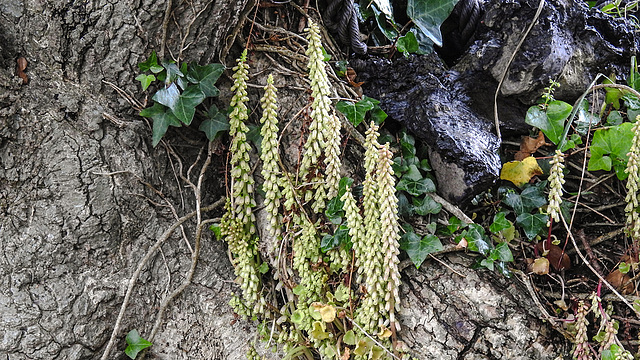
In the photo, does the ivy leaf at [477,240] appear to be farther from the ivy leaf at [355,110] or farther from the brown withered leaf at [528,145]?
the ivy leaf at [355,110]

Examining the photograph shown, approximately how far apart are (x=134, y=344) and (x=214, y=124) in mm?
821

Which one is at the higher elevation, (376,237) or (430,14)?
(430,14)

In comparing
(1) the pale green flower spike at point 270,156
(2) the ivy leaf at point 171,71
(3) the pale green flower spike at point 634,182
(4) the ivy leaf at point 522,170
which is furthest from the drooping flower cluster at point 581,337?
(2) the ivy leaf at point 171,71

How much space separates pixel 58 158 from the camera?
1437 millimetres

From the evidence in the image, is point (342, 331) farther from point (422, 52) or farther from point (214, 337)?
point (422, 52)

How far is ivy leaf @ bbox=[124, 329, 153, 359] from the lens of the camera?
153 centimetres

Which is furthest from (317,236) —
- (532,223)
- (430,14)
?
(430,14)

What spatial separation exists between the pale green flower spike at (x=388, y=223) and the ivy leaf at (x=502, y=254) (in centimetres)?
30

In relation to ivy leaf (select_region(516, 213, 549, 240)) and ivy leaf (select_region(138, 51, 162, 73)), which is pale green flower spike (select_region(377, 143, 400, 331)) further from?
ivy leaf (select_region(138, 51, 162, 73))

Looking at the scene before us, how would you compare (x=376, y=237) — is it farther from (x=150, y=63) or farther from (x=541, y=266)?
(x=150, y=63)

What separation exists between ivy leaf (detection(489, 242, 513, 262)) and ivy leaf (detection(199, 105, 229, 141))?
1.00 metres

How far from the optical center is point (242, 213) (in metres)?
1.63

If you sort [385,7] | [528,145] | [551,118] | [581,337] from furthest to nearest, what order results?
[385,7] → [528,145] → [551,118] → [581,337]

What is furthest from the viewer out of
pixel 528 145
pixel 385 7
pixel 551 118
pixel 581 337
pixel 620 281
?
pixel 385 7
